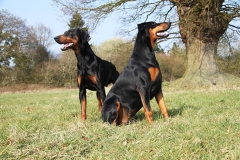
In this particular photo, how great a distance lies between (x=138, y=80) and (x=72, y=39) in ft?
6.99

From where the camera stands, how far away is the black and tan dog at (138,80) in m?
4.50

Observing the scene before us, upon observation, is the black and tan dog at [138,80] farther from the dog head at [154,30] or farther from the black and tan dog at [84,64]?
the black and tan dog at [84,64]

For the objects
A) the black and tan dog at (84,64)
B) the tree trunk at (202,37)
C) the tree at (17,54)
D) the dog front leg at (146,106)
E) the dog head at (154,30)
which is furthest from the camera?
the tree at (17,54)

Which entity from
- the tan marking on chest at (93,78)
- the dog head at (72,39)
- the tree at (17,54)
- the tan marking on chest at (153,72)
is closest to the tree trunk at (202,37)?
the dog head at (72,39)

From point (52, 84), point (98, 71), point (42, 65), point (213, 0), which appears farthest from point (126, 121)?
point (42, 65)

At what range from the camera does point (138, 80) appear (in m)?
4.50

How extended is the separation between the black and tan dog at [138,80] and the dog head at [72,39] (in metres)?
1.65

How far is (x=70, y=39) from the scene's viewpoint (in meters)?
5.79

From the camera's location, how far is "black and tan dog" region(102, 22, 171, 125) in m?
4.50

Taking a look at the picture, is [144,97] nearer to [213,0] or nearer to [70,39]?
[70,39]

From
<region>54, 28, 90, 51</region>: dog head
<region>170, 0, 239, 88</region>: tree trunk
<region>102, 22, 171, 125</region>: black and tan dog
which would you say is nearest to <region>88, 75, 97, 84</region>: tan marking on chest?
<region>54, 28, 90, 51</region>: dog head

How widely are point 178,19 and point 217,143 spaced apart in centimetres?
1242

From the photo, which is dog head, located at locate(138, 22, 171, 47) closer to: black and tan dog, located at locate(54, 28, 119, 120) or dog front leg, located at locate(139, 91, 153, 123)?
dog front leg, located at locate(139, 91, 153, 123)


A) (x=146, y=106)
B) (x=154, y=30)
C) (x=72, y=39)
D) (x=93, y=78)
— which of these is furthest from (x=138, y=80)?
(x=72, y=39)
